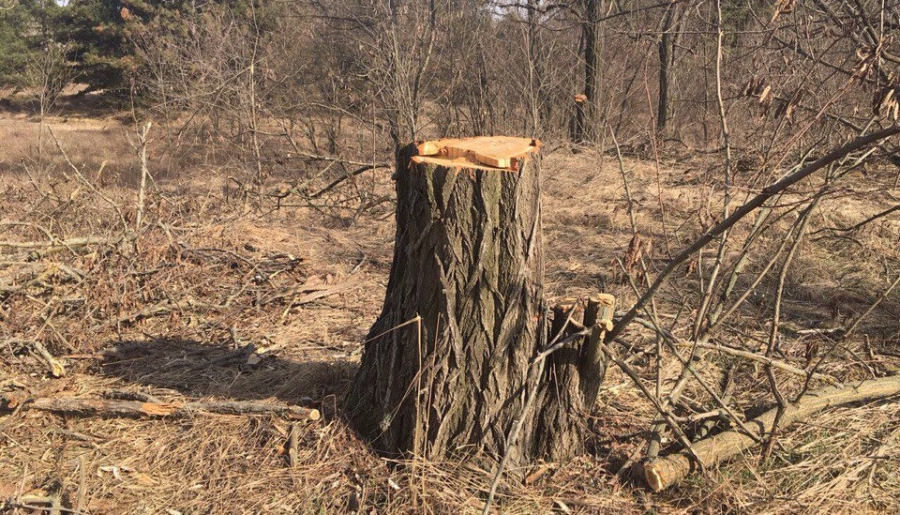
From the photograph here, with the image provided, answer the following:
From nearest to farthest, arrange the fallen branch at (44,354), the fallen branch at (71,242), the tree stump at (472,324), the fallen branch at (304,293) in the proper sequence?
the tree stump at (472,324) → the fallen branch at (44,354) → the fallen branch at (71,242) → the fallen branch at (304,293)

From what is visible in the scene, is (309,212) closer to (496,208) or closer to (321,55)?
(321,55)

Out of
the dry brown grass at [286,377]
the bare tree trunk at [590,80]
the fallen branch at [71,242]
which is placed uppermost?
the bare tree trunk at [590,80]

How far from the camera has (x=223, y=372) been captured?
3549 mm

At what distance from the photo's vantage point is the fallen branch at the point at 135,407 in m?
2.93

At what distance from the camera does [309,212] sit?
837 centimetres

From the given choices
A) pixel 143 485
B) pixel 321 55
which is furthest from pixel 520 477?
pixel 321 55

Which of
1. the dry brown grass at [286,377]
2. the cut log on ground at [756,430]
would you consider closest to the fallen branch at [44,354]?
the dry brown grass at [286,377]

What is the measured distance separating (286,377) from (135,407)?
73cm

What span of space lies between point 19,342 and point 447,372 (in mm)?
2592

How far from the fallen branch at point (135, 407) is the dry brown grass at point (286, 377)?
0.04 m

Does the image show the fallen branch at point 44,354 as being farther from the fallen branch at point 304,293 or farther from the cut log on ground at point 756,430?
the cut log on ground at point 756,430

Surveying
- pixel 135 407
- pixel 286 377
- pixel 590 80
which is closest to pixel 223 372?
pixel 286 377

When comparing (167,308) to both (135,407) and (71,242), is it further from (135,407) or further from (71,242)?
(135,407)

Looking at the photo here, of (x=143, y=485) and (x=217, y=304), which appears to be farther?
(x=217, y=304)
